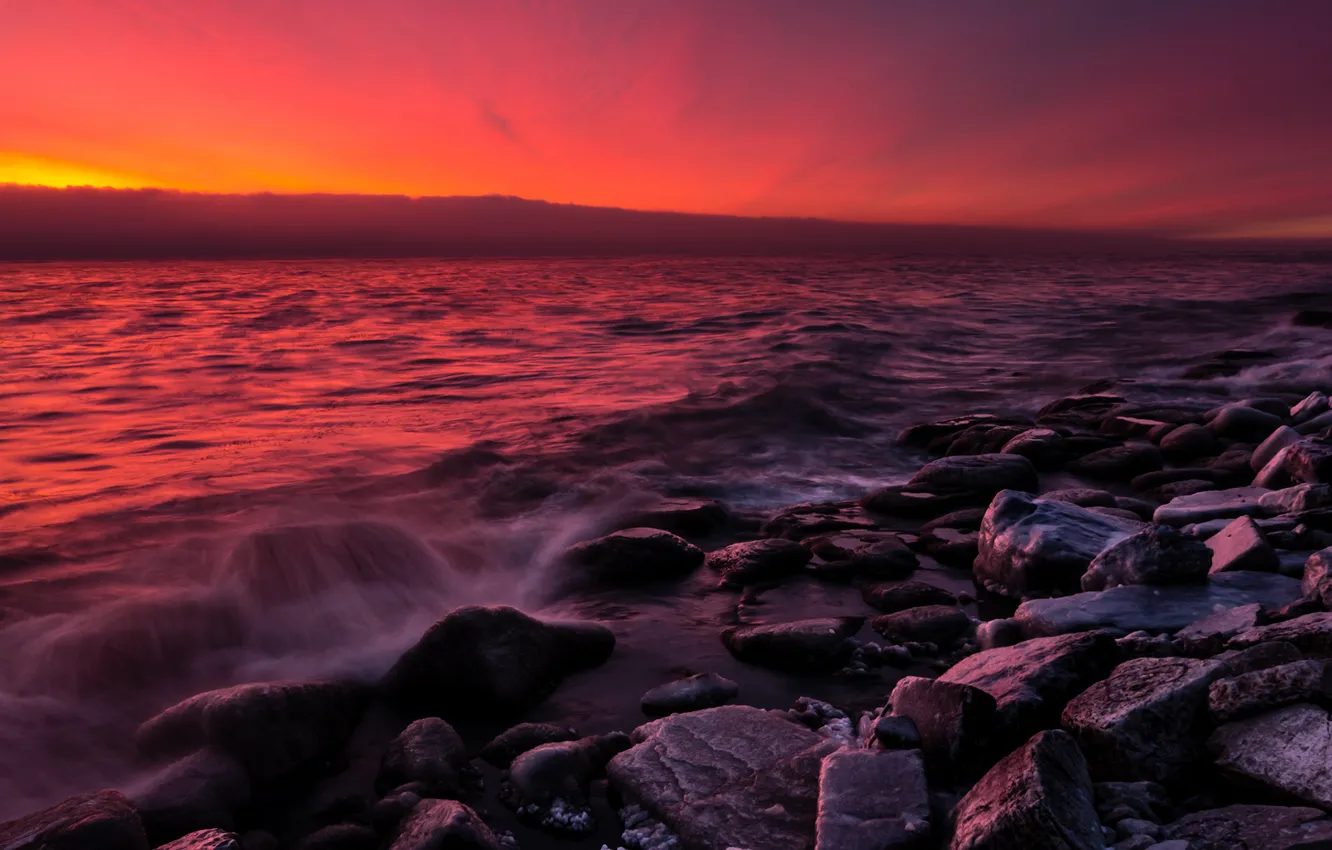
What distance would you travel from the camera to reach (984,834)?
7.80 ft

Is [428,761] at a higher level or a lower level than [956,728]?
lower

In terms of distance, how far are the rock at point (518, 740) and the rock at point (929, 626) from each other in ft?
6.50

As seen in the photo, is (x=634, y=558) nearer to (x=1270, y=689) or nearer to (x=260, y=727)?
(x=260, y=727)

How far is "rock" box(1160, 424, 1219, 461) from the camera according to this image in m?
8.18

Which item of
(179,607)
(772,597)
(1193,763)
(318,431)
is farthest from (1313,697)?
(318,431)

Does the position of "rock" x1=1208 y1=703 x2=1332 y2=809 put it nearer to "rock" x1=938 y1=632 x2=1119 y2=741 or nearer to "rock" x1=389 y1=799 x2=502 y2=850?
"rock" x1=938 y1=632 x2=1119 y2=741

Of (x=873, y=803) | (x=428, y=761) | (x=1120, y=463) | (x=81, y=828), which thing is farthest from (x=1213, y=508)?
(x=81, y=828)

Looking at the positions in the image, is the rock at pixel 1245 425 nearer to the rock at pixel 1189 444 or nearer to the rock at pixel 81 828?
the rock at pixel 1189 444

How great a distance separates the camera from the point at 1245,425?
857 centimetres

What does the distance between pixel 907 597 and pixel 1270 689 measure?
2545 millimetres

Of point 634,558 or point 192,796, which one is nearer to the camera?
point 192,796

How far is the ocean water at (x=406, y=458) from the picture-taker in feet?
16.4

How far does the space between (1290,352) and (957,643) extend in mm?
15768

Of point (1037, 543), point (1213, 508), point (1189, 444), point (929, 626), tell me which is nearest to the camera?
point (929, 626)
